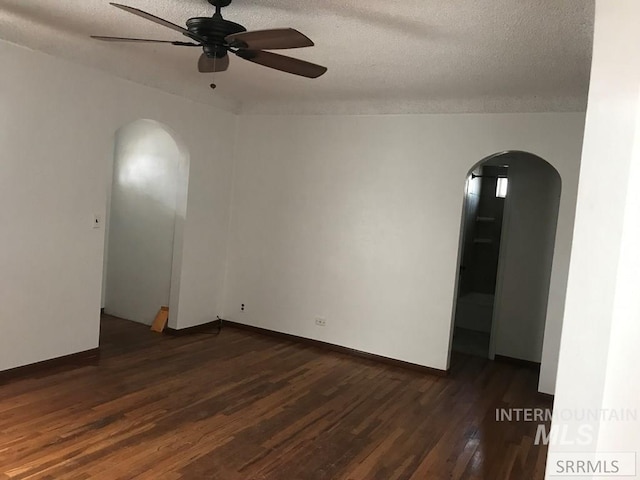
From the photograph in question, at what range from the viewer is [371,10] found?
2.71 meters

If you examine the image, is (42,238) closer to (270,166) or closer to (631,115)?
(270,166)

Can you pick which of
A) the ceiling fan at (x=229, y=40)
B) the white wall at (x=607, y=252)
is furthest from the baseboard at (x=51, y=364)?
the white wall at (x=607, y=252)

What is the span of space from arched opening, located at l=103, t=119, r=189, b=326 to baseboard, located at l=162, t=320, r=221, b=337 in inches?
3.8

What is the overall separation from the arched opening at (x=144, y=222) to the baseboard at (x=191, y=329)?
3.8 inches

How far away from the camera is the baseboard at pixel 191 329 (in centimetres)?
539

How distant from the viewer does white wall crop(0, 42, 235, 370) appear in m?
3.72

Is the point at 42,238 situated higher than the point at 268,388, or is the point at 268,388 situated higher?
the point at 42,238

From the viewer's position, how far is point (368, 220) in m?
5.09

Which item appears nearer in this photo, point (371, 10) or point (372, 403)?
point (371, 10)

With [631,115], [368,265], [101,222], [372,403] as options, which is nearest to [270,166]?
[368,265]

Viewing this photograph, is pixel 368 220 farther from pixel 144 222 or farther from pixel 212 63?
pixel 212 63

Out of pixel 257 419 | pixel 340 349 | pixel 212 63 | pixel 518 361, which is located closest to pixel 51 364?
pixel 257 419

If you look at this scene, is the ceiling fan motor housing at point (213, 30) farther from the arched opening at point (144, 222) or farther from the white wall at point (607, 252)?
the arched opening at point (144, 222)

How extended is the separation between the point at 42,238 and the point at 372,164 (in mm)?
3022
